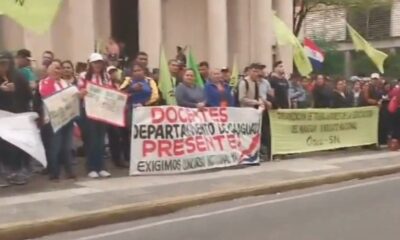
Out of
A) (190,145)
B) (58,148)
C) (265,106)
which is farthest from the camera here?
(265,106)

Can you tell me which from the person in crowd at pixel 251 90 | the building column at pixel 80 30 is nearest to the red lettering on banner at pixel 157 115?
the person in crowd at pixel 251 90

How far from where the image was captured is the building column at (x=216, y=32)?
33.1 m

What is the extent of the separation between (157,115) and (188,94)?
942mm

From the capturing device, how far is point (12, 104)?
1161 cm

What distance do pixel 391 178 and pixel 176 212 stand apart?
5121 mm

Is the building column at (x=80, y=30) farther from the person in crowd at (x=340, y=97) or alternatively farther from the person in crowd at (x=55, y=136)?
the person in crowd at (x=55, y=136)

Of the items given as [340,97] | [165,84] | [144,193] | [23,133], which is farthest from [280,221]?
[340,97]

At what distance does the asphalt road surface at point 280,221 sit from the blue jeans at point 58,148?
7.72ft

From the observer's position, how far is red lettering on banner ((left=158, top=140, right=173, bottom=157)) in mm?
13250

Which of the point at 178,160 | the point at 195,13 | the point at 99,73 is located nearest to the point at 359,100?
the point at 178,160

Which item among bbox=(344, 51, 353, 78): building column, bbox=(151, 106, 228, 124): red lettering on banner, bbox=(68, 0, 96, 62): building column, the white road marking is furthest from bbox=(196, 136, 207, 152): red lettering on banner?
bbox=(344, 51, 353, 78): building column

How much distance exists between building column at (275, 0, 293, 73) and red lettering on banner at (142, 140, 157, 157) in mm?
25451

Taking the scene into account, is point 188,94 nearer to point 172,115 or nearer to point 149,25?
point 172,115

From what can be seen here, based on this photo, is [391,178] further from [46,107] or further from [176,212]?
[46,107]
